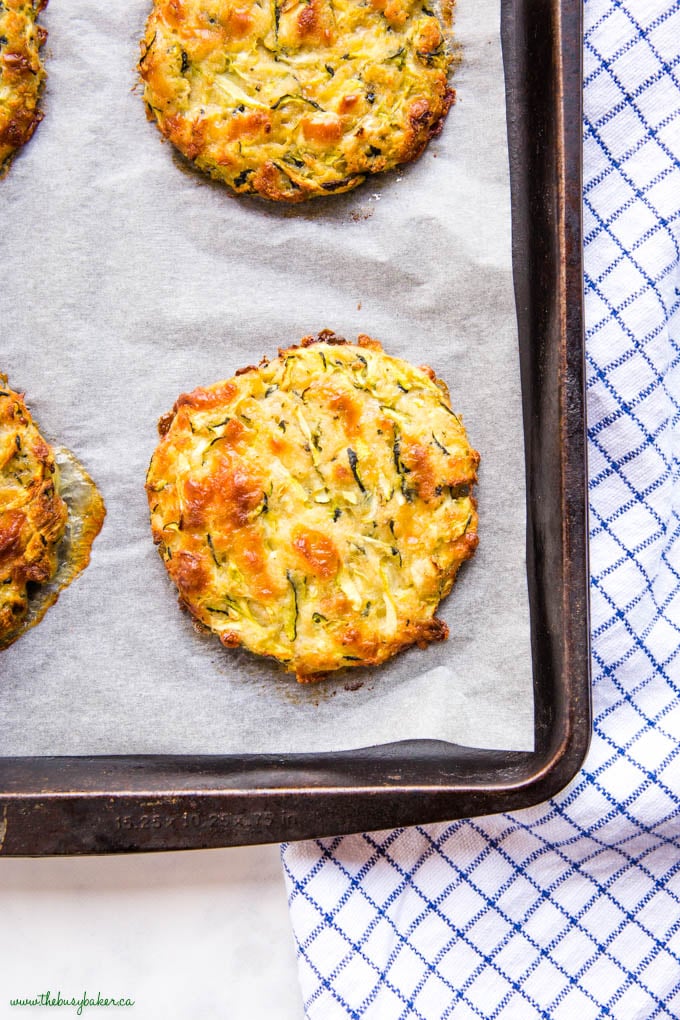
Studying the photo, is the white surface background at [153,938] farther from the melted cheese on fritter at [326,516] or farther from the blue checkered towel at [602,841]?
the melted cheese on fritter at [326,516]

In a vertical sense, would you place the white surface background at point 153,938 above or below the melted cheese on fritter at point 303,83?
below

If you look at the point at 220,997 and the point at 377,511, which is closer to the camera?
the point at 377,511

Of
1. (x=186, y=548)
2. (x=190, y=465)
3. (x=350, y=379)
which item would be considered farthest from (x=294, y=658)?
(x=350, y=379)

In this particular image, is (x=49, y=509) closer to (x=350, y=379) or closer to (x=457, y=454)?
(x=350, y=379)

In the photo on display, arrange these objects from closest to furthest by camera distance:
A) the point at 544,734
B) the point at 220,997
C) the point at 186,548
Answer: the point at 544,734, the point at 186,548, the point at 220,997

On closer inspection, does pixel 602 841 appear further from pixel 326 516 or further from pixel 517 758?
pixel 326 516

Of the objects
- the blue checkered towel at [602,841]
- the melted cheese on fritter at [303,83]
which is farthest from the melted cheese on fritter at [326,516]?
the melted cheese on fritter at [303,83]

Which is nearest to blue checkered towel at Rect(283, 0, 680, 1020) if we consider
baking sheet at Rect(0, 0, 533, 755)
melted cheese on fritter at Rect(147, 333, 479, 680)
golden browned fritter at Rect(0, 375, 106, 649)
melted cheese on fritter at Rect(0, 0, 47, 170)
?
baking sheet at Rect(0, 0, 533, 755)
